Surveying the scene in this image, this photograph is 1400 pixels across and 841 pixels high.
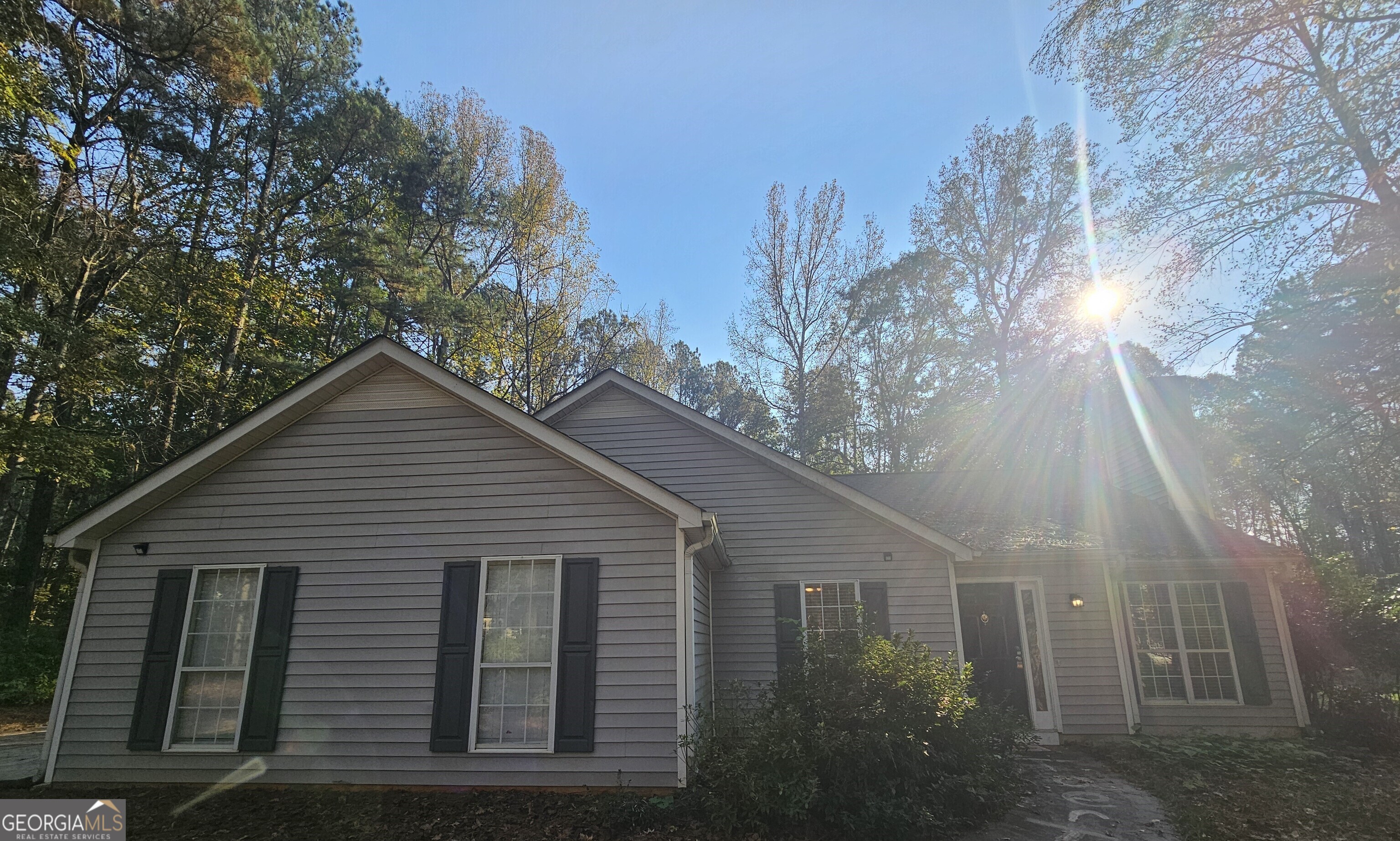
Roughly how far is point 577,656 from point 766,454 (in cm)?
455

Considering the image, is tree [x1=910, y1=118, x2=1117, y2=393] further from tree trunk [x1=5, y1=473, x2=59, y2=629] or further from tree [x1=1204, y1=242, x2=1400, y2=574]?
tree trunk [x1=5, y1=473, x2=59, y2=629]

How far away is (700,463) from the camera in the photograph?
34.0 ft

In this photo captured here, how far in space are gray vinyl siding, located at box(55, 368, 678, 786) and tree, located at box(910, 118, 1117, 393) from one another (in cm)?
1658

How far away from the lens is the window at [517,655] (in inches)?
248

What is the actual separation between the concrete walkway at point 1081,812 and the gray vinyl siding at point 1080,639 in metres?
1.43

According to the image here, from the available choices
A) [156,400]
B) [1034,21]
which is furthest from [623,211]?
[156,400]

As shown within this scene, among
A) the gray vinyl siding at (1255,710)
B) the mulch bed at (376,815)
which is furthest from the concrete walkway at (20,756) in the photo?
the gray vinyl siding at (1255,710)

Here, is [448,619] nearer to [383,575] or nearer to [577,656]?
[383,575]

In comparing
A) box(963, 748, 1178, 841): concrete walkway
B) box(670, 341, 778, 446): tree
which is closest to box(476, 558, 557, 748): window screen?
box(963, 748, 1178, 841): concrete walkway

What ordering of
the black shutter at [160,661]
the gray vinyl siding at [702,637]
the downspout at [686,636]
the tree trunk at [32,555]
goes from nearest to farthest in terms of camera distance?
1. the downspout at [686,636]
2. the black shutter at [160,661]
3. the gray vinyl siding at [702,637]
4. the tree trunk at [32,555]

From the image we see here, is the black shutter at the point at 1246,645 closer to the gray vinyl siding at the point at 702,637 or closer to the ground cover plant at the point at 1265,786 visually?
the ground cover plant at the point at 1265,786

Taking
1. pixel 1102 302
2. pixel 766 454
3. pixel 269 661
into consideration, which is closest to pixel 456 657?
pixel 269 661

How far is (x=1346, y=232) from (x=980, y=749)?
9.13m

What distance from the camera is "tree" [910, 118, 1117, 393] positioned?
18688 millimetres
